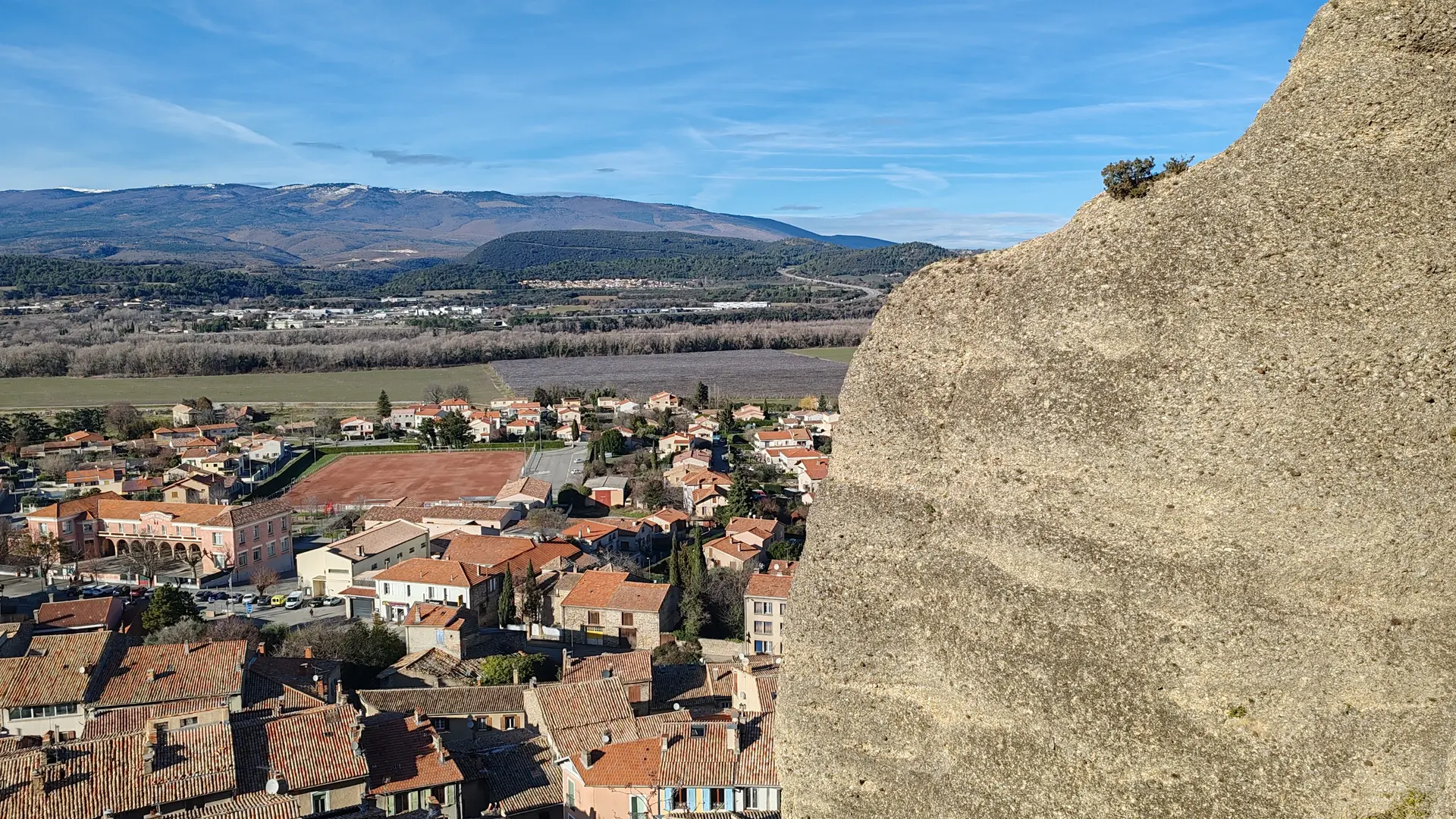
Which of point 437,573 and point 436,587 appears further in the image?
point 437,573

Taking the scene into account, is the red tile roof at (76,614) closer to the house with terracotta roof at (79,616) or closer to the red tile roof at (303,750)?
the house with terracotta roof at (79,616)

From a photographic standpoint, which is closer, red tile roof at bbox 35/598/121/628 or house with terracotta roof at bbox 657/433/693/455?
red tile roof at bbox 35/598/121/628

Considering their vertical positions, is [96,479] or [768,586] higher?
[768,586]

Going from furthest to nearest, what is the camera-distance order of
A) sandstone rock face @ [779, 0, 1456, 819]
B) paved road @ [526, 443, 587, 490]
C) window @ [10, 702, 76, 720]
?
paved road @ [526, 443, 587, 490], window @ [10, 702, 76, 720], sandstone rock face @ [779, 0, 1456, 819]

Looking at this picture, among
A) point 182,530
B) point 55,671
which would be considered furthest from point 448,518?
point 55,671

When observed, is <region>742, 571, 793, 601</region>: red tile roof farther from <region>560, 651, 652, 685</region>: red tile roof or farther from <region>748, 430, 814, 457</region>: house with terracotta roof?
<region>748, 430, 814, 457</region>: house with terracotta roof

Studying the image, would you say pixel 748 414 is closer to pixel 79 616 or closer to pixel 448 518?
pixel 448 518

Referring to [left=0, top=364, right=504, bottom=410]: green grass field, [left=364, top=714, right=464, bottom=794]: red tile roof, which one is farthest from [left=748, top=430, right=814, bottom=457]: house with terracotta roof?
[left=364, top=714, right=464, bottom=794]: red tile roof
